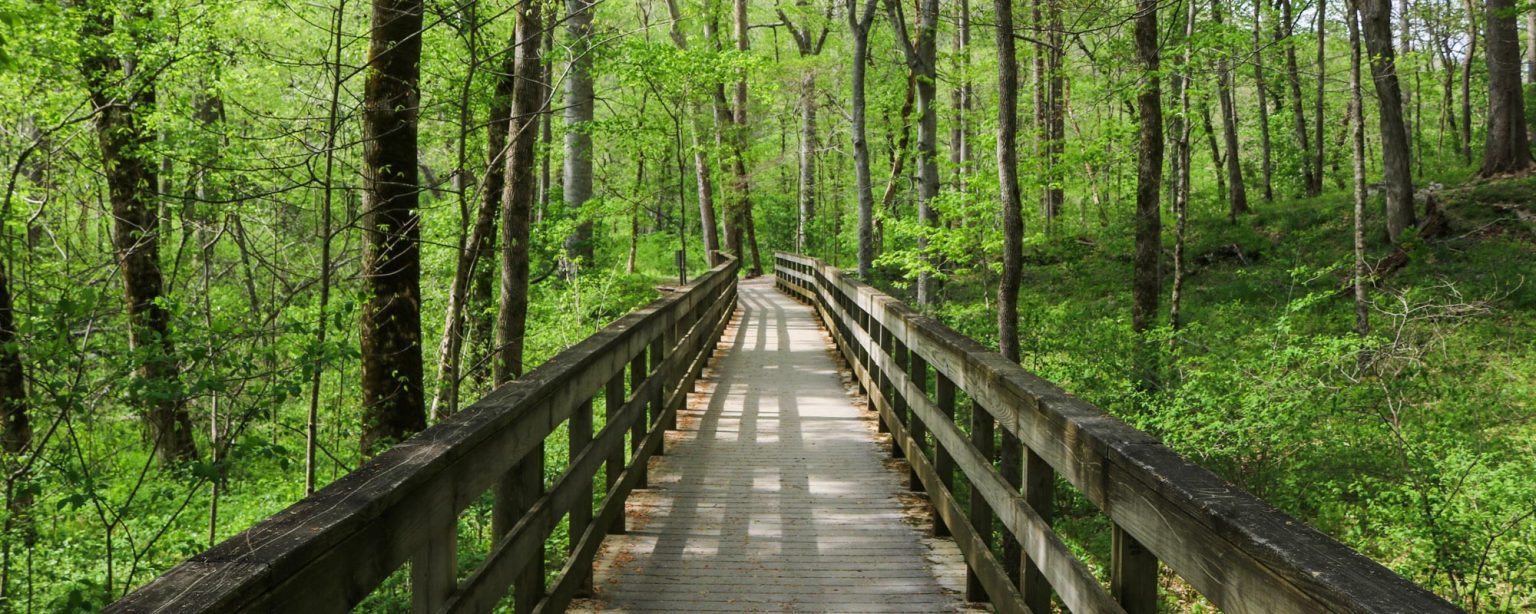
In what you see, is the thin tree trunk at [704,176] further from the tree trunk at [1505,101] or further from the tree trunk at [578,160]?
the tree trunk at [1505,101]

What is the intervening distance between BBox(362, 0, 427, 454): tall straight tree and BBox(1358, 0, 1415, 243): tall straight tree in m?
14.1

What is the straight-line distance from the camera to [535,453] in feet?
11.8

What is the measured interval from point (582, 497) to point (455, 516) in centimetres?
161

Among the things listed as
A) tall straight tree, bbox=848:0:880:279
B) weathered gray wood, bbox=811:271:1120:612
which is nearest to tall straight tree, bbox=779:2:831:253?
tall straight tree, bbox=848:0:880:279

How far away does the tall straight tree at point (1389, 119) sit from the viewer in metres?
15.5

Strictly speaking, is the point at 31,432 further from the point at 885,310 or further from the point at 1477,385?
the point at 1477,385

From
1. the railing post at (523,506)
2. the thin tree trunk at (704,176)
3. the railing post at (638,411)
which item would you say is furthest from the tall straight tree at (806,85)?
the railing post at (523,506)

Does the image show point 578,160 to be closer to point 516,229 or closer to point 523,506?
point 516,229

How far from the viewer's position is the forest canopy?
668 cm

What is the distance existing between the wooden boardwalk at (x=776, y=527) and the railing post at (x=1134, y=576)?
5.66 feet

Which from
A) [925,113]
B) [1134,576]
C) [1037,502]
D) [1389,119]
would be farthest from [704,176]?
[1134,576]

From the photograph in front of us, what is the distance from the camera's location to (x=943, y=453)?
5164mm

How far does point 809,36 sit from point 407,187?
83.4ft

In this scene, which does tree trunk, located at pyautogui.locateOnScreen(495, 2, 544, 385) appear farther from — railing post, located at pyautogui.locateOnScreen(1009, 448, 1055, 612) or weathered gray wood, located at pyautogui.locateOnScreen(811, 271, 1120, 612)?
railing post, located at pyautogui.locateOnScreen(1009, 448, 1055, 612)
